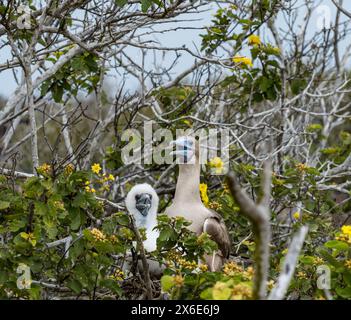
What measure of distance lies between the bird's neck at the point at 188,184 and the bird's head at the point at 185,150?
44 millimetres

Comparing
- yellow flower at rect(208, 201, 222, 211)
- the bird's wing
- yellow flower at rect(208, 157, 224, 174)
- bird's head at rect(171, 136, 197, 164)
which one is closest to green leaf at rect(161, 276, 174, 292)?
the bird's wing

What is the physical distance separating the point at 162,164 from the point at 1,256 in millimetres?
2703

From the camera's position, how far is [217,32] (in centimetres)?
528

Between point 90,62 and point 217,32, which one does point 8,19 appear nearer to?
point 90,62

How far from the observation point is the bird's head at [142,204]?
4391mm

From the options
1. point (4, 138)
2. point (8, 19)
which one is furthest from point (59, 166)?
point (4, 138)

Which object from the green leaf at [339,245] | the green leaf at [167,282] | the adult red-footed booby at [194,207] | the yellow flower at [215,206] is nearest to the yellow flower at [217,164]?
the adult red-footed booby at [194,207]

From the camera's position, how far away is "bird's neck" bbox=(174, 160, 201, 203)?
4906mm

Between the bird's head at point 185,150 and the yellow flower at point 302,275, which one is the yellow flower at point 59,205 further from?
the bird's head at point 185,150

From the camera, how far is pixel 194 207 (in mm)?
4820

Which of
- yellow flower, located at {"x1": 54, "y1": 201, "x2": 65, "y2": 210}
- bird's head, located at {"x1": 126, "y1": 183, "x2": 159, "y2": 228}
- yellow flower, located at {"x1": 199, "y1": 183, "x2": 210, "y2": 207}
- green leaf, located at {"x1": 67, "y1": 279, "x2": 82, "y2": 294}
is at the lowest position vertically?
green leaf, located at {"x1": 67, "y1": 279, "x2": 82, "y2": 294}

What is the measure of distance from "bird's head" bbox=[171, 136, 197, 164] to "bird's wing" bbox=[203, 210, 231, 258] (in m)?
0.51

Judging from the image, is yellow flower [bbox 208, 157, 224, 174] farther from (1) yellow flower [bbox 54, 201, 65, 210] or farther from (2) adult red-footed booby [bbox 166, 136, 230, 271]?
(1) yellow flower [bbox 54, 201, 65, 210]

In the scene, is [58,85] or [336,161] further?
[336,161]
